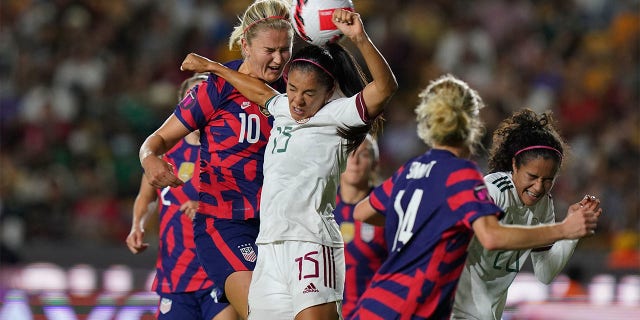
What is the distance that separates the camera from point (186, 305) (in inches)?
236

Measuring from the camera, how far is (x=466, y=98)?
423 centimetres

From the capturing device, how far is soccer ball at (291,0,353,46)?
4715 mm

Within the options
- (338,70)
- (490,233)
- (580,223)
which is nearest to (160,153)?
(338,70)

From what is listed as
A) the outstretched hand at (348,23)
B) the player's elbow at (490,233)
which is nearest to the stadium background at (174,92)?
the outstretched hand at (348,23)

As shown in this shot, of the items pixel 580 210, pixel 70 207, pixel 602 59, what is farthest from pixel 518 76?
pixel 580 210

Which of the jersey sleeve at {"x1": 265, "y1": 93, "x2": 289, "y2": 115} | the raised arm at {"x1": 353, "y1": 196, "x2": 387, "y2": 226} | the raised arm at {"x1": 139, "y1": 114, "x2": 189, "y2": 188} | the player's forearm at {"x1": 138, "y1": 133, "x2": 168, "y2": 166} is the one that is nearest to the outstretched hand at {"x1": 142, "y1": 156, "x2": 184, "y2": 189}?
the raised arm at {"x1": 139, "y1": 114, "x2": 189, "y2": 188}

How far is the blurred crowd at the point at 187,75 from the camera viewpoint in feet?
40.3

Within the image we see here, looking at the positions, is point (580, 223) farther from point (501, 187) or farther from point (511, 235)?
point (501, 187)

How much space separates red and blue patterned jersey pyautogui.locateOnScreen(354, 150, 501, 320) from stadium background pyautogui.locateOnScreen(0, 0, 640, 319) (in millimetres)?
6876

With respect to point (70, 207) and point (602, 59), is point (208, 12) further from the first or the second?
point (602, 59)

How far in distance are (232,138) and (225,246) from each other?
1.66ft

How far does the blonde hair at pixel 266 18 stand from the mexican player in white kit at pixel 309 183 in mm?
453

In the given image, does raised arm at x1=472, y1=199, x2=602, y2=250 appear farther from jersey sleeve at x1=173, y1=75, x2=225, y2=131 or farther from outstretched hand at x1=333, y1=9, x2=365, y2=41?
jersey sleeve at x1=173, y1=75, x2=225, y2=131

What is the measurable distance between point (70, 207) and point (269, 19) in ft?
25.6
